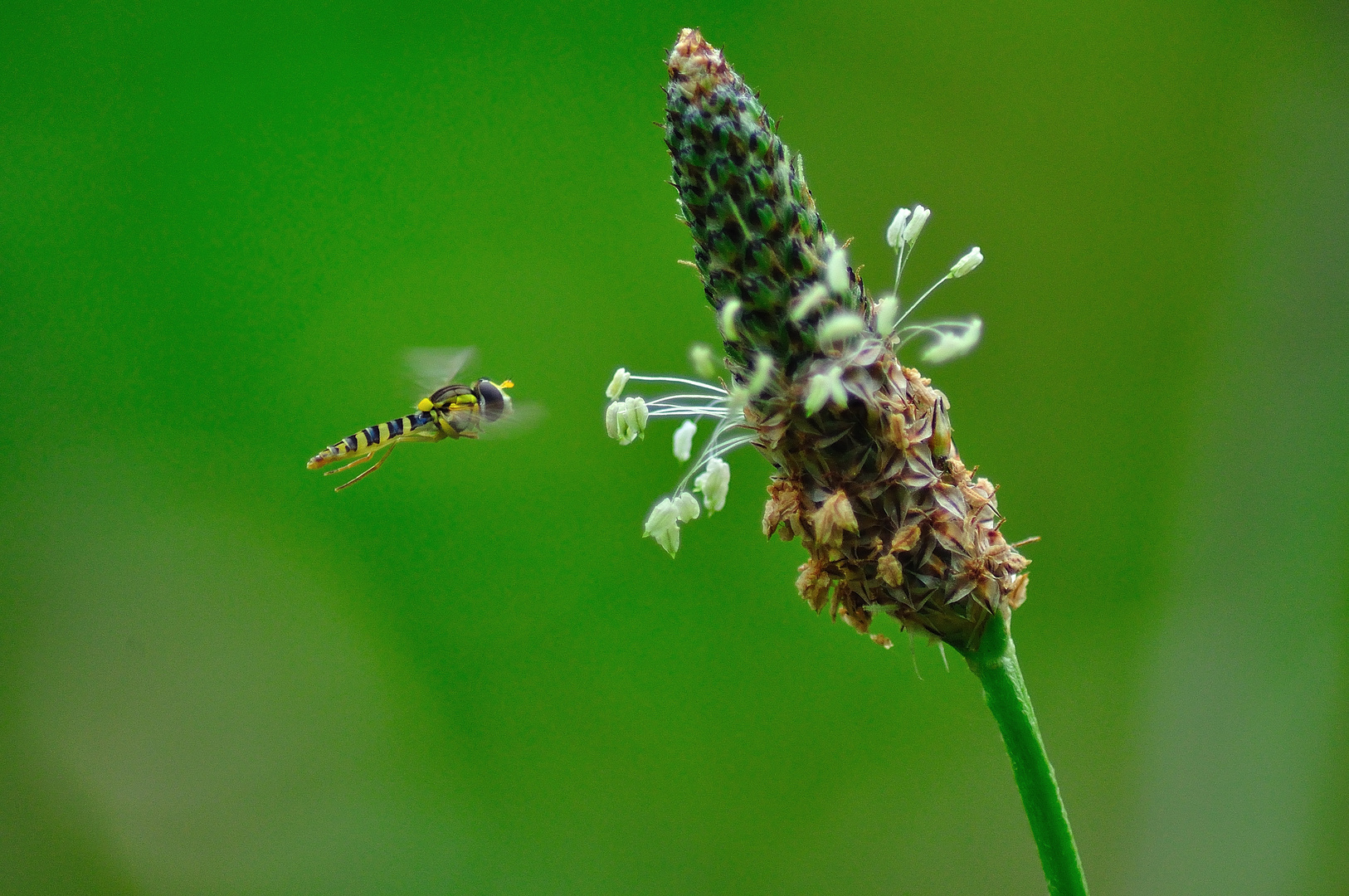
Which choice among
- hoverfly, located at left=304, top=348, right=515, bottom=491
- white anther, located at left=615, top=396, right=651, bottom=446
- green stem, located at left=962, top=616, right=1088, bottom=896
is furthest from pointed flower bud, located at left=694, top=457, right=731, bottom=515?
hoverfly, located at left=304, top=348, right=515, bottom=491

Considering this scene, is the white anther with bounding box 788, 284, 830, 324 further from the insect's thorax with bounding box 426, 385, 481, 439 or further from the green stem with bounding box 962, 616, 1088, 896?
the insect's thorax with bounding box 426, 385, 481, 439

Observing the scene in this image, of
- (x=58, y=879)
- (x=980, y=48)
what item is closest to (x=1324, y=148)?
(x=980, y=48)

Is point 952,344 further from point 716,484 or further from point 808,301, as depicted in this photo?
point 716,484

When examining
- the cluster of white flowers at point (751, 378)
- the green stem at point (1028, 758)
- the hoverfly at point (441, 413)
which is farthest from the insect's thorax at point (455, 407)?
the green stem at point (1028, 758)

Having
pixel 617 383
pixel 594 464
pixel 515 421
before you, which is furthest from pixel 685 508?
pixel 594 464

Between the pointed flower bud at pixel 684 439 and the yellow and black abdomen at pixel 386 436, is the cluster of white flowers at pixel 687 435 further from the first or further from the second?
the yellow and black abdomen at pixel 386 436
